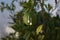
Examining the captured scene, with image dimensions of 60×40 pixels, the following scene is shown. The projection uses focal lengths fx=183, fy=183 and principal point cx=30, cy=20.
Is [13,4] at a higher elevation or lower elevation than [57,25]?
higher

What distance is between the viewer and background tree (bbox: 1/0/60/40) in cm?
130

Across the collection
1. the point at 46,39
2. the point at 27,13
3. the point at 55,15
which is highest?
the point at 27,13

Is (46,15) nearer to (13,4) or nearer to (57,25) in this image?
(57,25)

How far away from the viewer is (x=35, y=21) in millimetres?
1339

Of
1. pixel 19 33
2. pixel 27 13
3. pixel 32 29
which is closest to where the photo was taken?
pixel 27 13

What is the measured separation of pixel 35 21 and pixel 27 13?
11 centimetres

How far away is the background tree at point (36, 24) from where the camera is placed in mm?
1304

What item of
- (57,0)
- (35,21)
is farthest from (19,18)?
(57,0)

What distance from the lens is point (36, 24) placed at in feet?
4.59

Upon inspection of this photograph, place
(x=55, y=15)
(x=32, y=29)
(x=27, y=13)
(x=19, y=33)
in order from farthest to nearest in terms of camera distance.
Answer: (x=55, y=15)
(x=19, y=33)
(x=32, y=29)
(x=27, y=13)

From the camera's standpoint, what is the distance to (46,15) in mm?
1472

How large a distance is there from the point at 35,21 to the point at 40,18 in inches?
4.5

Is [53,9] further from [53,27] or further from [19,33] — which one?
[19,33]

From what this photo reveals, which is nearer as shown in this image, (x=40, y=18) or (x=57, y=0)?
(x=40, y=18)
